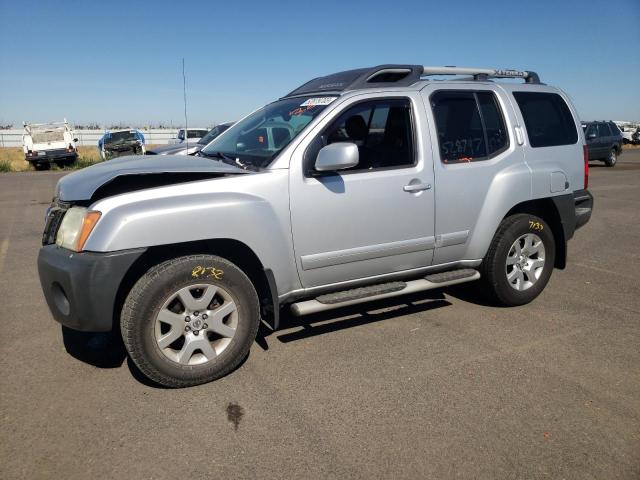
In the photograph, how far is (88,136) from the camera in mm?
45812

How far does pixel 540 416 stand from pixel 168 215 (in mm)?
2476

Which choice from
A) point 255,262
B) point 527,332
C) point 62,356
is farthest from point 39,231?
point 527,332

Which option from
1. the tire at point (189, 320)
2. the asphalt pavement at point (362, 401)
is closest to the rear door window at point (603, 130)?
the asphalt pavement at point (362, 401)

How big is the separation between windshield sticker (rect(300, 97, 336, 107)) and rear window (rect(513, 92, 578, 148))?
74.0 inches

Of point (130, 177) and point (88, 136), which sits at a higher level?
point (88, 136)

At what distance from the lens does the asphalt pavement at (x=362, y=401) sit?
2.63 m

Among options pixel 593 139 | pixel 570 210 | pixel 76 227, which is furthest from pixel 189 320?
pixel 593 139

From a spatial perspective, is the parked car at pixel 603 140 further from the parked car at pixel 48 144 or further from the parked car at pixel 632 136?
the parked car at pixel 632 136

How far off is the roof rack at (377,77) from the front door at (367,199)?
0.21 meters

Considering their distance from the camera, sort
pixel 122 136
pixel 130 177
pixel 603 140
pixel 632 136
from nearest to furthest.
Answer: pixel 130 177 → pixel 603 140 → pixel 122 136 → pixel 632 136

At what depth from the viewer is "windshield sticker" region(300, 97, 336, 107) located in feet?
13.1

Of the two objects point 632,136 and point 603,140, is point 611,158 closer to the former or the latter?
point 603,140

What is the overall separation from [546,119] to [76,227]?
4138mm

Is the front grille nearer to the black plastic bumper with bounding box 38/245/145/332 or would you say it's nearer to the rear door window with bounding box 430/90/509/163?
the black plastic bumper with bounding box 38/245/145/332
